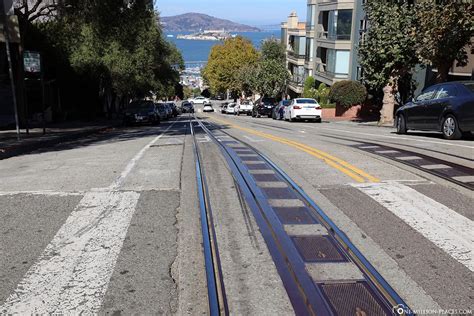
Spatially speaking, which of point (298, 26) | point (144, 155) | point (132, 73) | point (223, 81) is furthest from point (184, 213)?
point (223, 81)

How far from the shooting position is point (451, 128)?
41.3 feet

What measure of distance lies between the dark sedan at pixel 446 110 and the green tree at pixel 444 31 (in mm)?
6641

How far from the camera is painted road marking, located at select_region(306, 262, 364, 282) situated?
3.89 m

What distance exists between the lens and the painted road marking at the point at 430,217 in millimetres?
4500

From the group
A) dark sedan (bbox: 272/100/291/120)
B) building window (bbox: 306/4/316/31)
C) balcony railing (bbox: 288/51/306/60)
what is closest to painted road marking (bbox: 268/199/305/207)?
dark sedan (bbox: 272/100/291/120)

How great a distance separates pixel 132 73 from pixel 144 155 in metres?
21.2

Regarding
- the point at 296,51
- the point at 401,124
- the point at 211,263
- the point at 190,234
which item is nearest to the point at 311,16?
the point at 296,51

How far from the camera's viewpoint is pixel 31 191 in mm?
7035

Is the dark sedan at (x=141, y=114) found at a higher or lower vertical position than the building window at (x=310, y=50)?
lower

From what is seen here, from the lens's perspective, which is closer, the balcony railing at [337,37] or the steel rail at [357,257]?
the steel rail at [357,257]

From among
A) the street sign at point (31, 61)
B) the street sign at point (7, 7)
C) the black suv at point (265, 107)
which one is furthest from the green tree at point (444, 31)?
the black suv at point (265, 107)

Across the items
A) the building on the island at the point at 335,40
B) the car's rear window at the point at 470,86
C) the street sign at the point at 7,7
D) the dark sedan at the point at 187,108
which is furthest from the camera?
the dark sedan at the point at 187,108

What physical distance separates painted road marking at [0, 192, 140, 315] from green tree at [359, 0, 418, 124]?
20.4m

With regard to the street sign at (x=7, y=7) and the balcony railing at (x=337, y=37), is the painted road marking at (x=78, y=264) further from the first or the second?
the balcony railing at (x=337, y=37)
